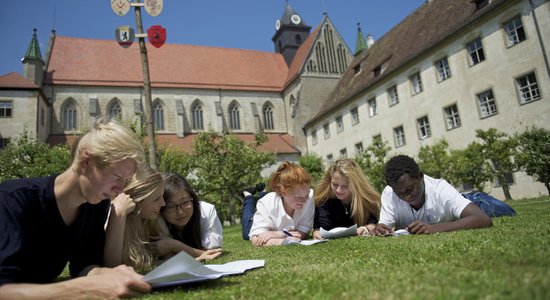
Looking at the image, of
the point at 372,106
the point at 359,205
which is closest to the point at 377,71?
the point at 372,106

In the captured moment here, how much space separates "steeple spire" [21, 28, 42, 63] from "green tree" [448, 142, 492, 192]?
110 ft

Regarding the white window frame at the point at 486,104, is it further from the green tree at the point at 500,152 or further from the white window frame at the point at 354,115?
the white window frame at the point at 354,115

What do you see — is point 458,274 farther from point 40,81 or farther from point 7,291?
point 40,81

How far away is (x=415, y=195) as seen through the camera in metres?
4.54

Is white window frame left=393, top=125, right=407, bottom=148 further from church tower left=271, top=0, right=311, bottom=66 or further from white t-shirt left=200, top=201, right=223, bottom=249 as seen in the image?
white t-shirt left=200, top=201, right=223, bottom=249

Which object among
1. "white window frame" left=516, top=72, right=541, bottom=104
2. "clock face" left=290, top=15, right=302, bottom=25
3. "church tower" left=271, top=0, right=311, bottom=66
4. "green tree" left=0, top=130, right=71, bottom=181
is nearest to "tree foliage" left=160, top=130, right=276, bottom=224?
"green tree" left=0, top=130, right=71, bottom=181

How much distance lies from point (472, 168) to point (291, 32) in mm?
31793

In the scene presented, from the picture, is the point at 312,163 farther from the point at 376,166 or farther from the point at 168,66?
the point at 168,66

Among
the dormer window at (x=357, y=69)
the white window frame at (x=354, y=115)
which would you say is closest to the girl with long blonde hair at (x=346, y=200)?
the white window frame at (x=354, y=115)

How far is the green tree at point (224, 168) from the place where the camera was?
21.2 metres

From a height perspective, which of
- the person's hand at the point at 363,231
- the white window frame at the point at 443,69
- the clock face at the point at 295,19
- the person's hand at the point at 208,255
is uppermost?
the clock face at the point at 295,19

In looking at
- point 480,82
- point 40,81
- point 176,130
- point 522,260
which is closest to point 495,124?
point 480,82

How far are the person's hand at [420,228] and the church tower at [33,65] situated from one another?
3516cm

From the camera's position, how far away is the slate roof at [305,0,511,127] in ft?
69.9
